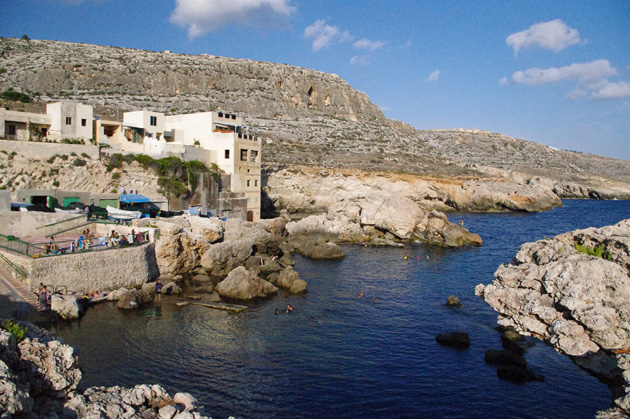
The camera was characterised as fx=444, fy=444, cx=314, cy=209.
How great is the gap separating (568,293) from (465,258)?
2016 centimetres

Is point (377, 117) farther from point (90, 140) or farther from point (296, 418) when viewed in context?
point (296, 418)

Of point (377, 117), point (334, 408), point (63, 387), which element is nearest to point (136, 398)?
point (63, 387)

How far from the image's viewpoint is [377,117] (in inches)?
5064

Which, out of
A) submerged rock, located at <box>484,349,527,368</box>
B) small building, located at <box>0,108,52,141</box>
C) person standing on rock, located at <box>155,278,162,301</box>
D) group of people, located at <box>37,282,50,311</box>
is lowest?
submerged rock, located at <box>484,349,527,368</box>

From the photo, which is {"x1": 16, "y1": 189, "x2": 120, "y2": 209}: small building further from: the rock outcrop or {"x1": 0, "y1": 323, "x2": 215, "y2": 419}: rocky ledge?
{"x1": 0, "y1": 323, "x2": 215, "y2": 419}: rocky ledge

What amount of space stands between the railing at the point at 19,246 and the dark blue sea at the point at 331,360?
16.5ft

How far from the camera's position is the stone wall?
23.0 meters

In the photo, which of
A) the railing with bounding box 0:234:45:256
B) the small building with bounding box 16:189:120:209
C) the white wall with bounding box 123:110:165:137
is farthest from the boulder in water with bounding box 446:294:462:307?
the white wall with bounding box 123:110:165:137

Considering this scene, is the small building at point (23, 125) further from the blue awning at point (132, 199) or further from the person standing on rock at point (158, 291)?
the person standing on rock at point (158, 291)

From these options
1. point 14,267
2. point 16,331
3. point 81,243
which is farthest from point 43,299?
point 16,331

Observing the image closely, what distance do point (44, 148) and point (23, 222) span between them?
12.7 metres

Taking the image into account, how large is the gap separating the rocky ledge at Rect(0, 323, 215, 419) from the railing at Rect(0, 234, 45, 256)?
1616 centimetres

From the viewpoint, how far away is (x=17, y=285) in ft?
72.4

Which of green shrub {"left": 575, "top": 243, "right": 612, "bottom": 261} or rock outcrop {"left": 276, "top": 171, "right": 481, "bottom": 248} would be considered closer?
green shrub {"left": 575, "top": 243, "right": 612, "bottom": 261}
